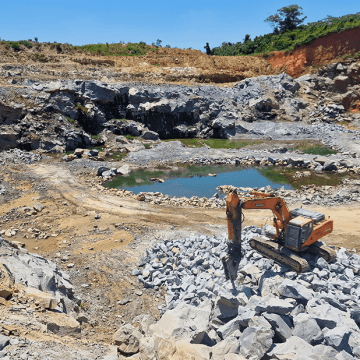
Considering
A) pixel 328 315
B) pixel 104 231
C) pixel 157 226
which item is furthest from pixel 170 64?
pixel 328 315

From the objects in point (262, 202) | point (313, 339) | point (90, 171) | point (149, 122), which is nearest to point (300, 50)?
point (149, 122)

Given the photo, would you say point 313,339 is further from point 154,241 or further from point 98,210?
point 98,210

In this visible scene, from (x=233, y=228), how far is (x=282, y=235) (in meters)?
2.31

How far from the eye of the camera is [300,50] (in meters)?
40.5

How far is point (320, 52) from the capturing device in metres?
38.8

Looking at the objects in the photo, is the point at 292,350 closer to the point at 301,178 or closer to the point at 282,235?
the point at 282,235

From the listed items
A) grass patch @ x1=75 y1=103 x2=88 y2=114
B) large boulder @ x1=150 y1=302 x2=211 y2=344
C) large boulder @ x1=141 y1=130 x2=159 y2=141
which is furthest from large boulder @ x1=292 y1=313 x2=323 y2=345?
grass patch @ x1=75 y1=103 x2=88 y2=114

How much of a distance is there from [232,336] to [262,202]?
3328mm

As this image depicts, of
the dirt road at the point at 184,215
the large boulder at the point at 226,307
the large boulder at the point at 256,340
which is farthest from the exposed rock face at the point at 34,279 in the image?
the dirt road at the point at 184,215

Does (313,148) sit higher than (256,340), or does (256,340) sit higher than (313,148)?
(313,148)

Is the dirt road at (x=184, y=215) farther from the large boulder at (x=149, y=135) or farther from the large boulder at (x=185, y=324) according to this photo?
the large boulder at (x=149, y=135)

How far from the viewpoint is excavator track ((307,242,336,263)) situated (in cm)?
823

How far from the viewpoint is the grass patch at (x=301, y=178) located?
1975 cm

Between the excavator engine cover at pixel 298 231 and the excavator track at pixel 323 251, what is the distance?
0.72m
